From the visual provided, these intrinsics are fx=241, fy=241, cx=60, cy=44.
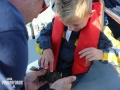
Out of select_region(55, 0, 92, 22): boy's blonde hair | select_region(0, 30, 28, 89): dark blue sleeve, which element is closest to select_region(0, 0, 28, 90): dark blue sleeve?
select_region(0, 30, 28, 89): dark blue sleeve

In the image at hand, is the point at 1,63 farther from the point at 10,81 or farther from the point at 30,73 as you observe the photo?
the point at 30,73

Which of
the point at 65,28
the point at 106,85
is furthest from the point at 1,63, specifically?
the point at 106,85

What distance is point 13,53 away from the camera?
0.90m

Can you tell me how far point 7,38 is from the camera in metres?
0.87

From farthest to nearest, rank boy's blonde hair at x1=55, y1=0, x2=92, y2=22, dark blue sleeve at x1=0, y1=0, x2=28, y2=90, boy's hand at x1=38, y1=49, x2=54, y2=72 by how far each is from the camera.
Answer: boy's hand at x1=38, y1=49, x2=54, y2=72 → boy's blonde hair at x1=55, y1=0, x2=92, y2=22 → dark blue sleeve at x1=0, y1=0, x2=28, y2=90

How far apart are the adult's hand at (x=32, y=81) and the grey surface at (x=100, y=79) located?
275 millimetres

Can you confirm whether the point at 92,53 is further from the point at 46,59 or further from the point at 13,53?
the point at 13,53

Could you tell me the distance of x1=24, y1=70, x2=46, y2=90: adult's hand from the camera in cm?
149

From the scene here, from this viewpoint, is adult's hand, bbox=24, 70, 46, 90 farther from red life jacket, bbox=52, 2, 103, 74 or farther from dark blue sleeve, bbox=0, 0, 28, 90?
dark blue sleeve, bbox=0, 0, 28, 90

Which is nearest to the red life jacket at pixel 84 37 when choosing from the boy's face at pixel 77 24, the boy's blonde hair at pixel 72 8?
the boy's face at pixel 77 24

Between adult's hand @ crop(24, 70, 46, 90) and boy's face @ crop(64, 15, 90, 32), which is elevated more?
boy's face @ crop(64, 15, 90, 32)

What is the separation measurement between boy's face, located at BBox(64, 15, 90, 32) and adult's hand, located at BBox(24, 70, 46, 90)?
0.38 meters

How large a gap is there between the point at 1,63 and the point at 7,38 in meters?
0.11

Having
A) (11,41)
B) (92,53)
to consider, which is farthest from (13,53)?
(92,53)
